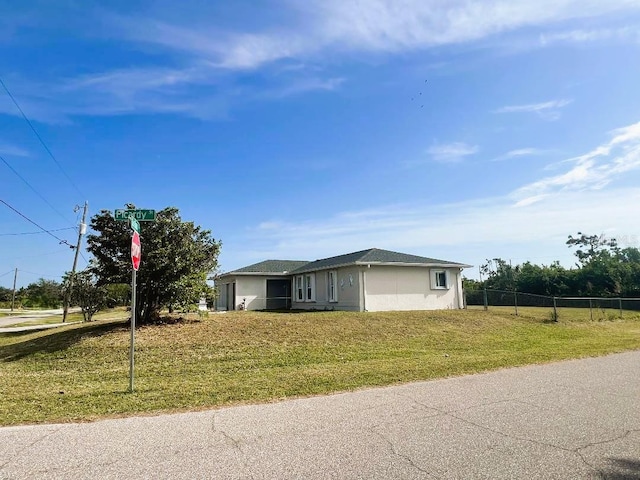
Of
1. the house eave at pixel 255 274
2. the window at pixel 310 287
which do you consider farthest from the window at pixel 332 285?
the house eave at pixel 255 274

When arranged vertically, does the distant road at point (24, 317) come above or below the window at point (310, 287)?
below

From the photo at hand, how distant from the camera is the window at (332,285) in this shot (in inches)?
862

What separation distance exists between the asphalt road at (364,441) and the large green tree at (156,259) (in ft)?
25.3

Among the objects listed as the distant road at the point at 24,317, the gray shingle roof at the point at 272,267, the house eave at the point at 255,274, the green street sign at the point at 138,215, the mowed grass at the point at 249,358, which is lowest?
the mowed grass at the point at 249,358

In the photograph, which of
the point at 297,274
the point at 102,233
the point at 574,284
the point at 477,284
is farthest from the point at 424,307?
the point at 477,284

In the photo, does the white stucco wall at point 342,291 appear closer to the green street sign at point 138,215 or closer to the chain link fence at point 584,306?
the chain link fence at point 584,306

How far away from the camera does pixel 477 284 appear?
48.4 meters

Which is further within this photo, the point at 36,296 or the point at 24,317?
the point at 36,296

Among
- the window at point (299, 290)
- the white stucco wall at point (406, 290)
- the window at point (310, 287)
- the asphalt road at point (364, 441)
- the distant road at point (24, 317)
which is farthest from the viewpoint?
the distant road at point (24, 317)

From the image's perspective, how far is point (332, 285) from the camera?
877 inches

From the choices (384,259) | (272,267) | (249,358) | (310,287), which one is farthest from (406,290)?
(249,358)

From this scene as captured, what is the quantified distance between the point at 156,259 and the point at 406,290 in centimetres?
1305

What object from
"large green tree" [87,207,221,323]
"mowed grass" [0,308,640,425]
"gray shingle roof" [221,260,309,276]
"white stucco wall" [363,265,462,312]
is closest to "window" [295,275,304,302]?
"gray shingle roof" [221,260,309,276]

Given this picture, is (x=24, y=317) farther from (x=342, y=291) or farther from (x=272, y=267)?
(x=342, y=291)
